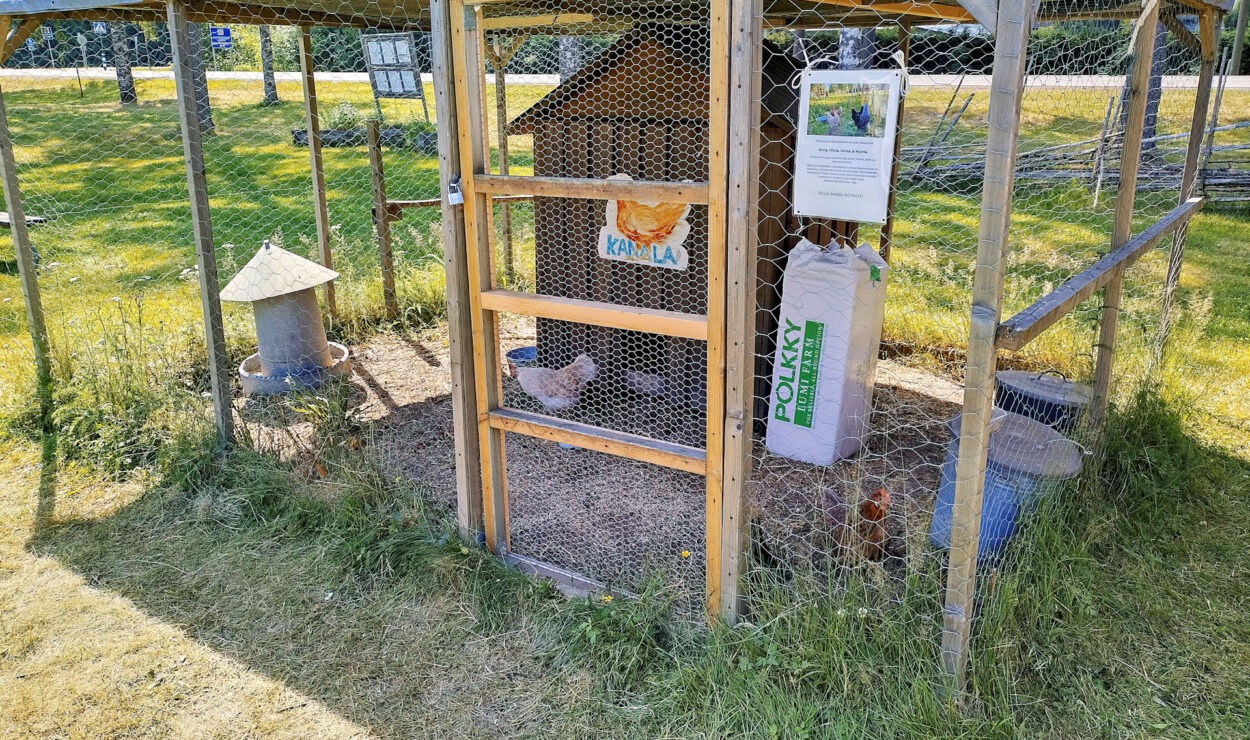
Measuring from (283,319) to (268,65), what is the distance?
43.9 feet

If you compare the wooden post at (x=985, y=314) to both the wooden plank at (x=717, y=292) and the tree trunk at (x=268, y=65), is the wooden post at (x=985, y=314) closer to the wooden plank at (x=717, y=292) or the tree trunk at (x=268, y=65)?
the wooden plank at (x=717, y=292)

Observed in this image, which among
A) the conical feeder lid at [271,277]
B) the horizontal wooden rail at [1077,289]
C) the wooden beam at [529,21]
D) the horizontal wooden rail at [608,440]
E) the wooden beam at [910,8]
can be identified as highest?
the wooden beam at [529,21]

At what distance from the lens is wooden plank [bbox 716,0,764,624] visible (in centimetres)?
248

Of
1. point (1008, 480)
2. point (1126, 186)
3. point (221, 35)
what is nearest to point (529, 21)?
point (1126, 186)

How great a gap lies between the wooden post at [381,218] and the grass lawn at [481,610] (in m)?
1.45

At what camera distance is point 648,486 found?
13.6ft

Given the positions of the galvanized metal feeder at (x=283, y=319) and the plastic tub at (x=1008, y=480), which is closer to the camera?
the plastic tub at (x=1008, y=480)

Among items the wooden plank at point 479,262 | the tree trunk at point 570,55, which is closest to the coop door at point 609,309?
the wooden plank at point 479,262

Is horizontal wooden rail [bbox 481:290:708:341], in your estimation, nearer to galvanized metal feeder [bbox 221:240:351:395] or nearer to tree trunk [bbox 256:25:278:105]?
galvanized metal feeder [bbox 221:240:351:395]

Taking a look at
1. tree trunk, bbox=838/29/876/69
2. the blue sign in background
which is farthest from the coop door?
the blue sign in background

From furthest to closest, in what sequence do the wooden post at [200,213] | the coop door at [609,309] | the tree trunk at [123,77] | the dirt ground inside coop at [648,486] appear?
the tree trunk at [123,77], the wooden post at [200,213], the dirt ground inside coop at [648,486], the coop door at [609,309]

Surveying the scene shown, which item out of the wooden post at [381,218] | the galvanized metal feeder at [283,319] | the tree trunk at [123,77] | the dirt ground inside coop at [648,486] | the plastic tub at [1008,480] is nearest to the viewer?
the plastic tub at [1008,480]

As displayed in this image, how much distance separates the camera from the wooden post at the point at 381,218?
5.98 meters

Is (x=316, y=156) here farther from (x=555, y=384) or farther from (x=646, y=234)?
(x=646, y=234)
